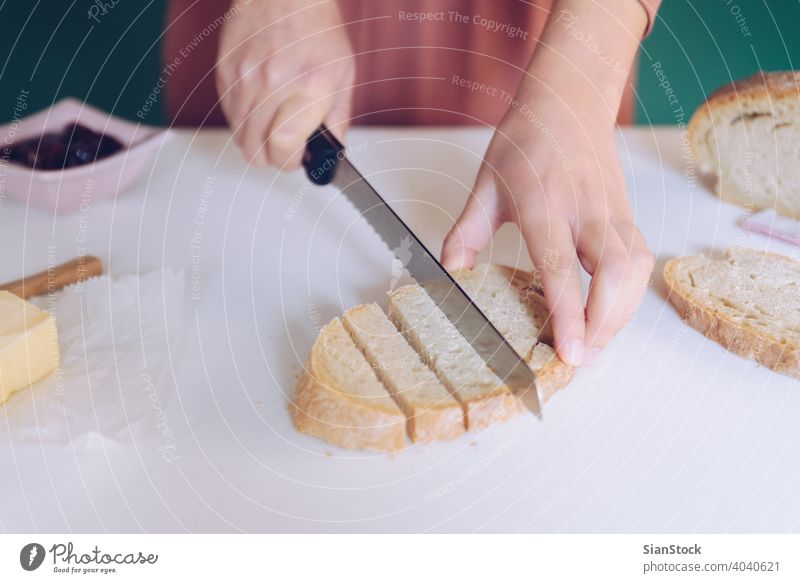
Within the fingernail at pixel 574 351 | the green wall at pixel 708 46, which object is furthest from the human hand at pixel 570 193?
the green wall at pixel 708 46

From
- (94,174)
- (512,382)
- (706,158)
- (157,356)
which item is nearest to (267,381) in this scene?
(157,356)

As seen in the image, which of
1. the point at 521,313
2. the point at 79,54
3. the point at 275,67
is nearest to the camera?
the point at 521,313

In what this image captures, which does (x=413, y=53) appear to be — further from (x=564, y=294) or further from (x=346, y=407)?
(x=346, y=407)

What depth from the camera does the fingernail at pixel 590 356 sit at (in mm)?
938

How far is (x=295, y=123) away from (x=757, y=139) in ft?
2.62

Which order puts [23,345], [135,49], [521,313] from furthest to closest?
[135,49]
[521,313]
[23,345]

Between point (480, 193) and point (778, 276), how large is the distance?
45cm

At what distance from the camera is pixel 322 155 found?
46.1 inches

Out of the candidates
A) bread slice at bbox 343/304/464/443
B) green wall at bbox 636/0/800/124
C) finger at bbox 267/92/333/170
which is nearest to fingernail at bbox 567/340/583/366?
bread slice at bbox 343/304/464/443

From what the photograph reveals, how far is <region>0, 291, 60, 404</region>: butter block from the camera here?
2.86ft

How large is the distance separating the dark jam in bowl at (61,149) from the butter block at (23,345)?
0.36 meters

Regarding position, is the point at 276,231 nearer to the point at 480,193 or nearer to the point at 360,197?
the point at 360,197

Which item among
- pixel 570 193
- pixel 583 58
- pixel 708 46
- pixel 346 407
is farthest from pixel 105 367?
pixel 708 46

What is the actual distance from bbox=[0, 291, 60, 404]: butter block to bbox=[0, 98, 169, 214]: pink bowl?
331 millimetres
